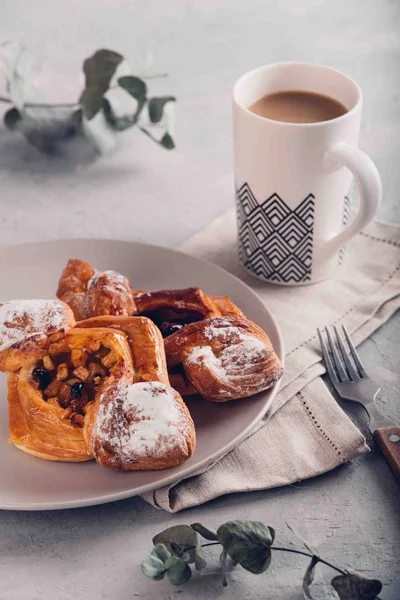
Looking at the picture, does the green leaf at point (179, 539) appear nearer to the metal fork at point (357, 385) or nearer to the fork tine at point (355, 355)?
the metal fork at point (357, 385)

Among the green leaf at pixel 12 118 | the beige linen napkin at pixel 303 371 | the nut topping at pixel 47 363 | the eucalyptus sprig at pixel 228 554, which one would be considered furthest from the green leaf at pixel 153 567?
the green leaf at pixel 12 118

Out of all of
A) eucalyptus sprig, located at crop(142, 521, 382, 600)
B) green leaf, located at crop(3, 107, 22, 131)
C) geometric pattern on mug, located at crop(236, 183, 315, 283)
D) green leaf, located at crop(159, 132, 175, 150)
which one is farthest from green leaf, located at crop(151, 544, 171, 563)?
green leaf, located at crop(3, 107, 22, 131)

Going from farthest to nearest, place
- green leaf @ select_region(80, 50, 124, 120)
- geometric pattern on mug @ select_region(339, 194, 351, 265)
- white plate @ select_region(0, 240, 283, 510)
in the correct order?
green leaf @ select_region(80, 50, 124, 120) < geometric pattern on mug @ select_region(339, 194, 351, 265) < white plate @ select_region(0, 240, 283, 510)

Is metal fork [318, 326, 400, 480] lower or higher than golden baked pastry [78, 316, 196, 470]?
lower

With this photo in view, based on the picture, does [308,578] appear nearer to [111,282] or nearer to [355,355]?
[355,355]

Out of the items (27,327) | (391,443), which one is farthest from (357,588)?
(27,327)

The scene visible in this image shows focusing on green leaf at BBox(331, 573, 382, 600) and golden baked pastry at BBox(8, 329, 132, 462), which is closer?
green leaf at BBox(331, 573, 382, 600)

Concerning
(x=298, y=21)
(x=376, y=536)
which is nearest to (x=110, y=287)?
(x=376, y=536)

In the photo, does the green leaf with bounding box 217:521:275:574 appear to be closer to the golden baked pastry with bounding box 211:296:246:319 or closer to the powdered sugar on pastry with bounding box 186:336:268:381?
the powdered sugar on pastry with bounding box 186:336:268:381
